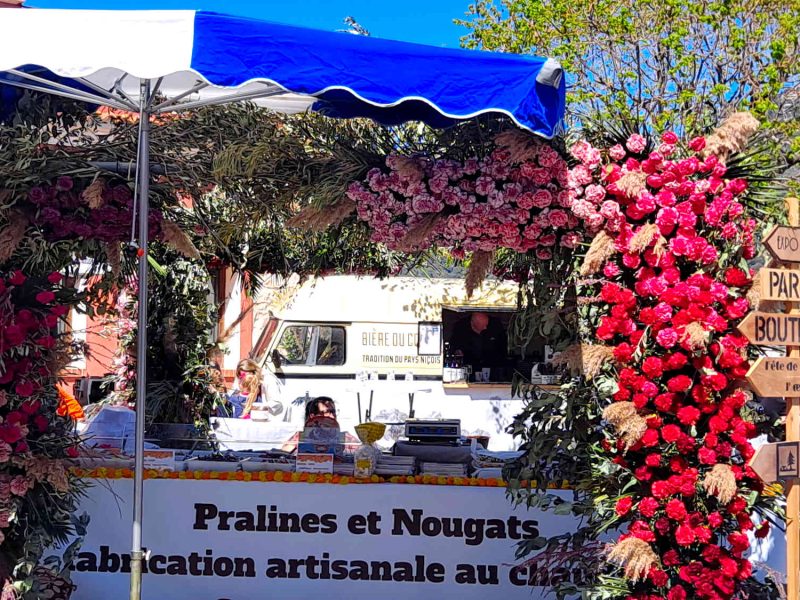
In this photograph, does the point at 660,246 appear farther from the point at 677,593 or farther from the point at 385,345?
the point at 385,345

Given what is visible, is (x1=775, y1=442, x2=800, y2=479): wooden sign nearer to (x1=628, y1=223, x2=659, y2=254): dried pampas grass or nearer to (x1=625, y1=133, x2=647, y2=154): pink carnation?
(x1=628, y1=223, x2=659, y2=254): dried pampas grass

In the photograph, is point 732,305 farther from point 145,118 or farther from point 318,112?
point 145,118

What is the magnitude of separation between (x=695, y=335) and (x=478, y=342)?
941cm

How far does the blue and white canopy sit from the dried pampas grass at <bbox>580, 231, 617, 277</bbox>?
0.71 meters

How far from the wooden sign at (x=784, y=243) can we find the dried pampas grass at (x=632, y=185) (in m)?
0.63

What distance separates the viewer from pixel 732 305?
15.0 feet

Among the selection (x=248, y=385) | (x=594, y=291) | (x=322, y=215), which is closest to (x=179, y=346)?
(x=248, y=385)

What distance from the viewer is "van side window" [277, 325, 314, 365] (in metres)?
12.4

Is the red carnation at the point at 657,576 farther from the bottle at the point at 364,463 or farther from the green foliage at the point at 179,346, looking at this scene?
the green foliage at the point at 179,346

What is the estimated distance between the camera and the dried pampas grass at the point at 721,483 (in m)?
4.40

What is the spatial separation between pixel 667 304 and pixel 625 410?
21.3 inches

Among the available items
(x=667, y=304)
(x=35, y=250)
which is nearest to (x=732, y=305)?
(x=667, y=304)

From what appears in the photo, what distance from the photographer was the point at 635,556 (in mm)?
4551

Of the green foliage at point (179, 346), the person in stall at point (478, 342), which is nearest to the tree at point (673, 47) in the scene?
the person in stall at point (478, 342)
